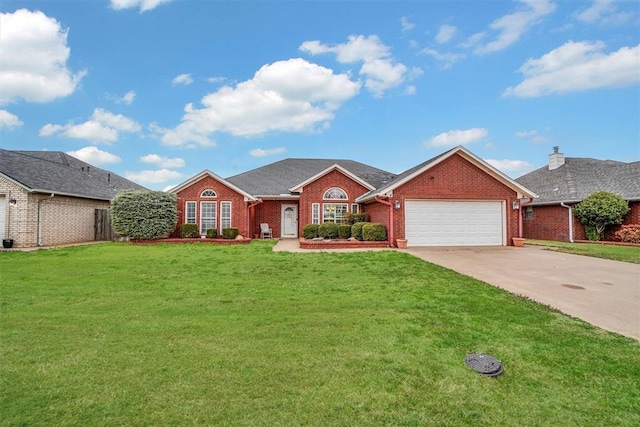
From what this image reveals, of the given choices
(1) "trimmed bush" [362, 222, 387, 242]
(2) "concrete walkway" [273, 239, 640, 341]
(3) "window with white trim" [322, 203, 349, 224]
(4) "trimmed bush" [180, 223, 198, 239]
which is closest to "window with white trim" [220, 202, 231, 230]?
(4) "trimmed bush" [180, 223, 198, 239]

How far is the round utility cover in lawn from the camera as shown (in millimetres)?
3164

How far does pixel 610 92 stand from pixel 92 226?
27219mm

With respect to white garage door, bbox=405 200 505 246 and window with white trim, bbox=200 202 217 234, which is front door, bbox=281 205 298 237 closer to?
window with white trim, bbox=200 202 217 234

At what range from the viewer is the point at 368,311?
197 inches

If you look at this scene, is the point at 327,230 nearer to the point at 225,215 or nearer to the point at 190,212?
the point at 225,215

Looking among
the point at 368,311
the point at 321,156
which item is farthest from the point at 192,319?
the point at 321,156

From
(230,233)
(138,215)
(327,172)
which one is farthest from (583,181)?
(138,215)

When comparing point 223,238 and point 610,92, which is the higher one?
point 610,92

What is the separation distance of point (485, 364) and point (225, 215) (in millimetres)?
16910

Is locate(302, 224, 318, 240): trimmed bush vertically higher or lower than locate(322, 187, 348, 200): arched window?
lower

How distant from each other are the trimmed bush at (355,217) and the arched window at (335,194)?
1.30m

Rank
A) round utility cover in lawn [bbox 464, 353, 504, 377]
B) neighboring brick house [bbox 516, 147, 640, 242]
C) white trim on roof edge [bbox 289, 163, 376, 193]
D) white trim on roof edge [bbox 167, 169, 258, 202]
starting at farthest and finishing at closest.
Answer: white trim on roof edge [bbox 167, 169, 258, 202] → white trim on roof edge [bbox 289, 163, 376, 193] → neighboring brick house [bbox 516, 147, 640, 242] → round utility cover in lawn [bbox 464, 353, 504, 377]

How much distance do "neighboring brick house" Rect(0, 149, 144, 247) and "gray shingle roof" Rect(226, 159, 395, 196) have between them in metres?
8.25

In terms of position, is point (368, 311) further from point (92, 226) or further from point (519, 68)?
point (92, 226)
